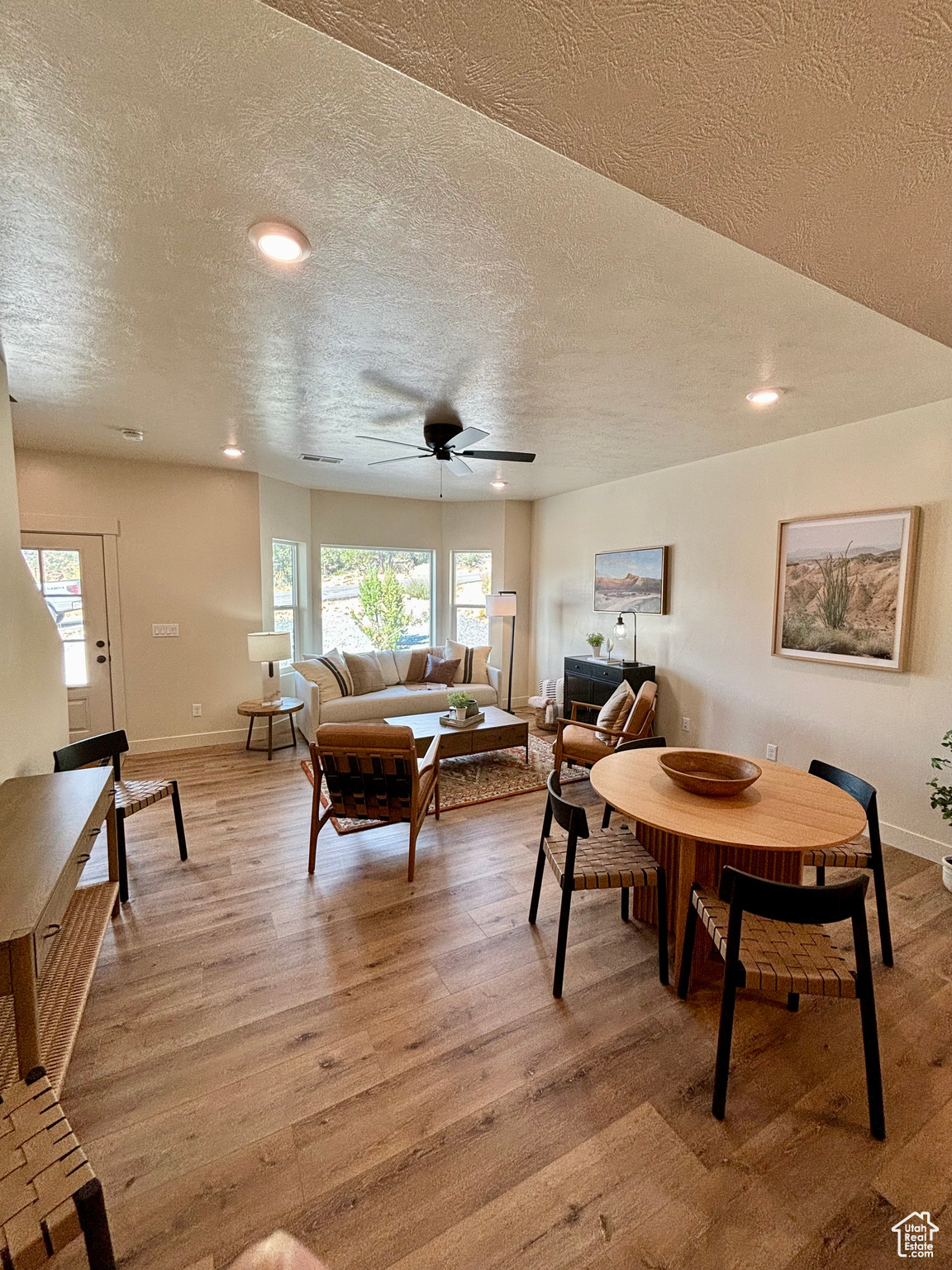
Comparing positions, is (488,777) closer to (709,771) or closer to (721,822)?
(709,771)

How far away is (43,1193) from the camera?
0.97m

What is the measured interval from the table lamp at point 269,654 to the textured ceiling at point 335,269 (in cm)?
205

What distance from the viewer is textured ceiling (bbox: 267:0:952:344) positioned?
724 mm

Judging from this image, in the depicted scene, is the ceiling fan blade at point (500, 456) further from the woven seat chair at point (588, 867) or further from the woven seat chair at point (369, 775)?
the woven seat chair at point (588, 867)

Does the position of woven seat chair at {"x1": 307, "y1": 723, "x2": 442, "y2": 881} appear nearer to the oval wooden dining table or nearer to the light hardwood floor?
the light hardwood floor

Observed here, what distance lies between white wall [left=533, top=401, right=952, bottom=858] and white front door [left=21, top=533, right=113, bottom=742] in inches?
191

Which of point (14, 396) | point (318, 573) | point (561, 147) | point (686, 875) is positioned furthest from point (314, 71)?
point (318, 573)

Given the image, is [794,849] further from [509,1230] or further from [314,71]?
[314,71]

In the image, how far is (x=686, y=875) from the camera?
2076 millimetres

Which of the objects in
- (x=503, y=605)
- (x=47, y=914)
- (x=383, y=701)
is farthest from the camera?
(x=503, y=605)

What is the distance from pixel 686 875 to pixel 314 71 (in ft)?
8.98

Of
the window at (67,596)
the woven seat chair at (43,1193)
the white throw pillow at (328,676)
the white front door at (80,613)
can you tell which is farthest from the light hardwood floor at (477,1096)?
the window at (67,596)

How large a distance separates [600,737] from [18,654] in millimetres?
3657

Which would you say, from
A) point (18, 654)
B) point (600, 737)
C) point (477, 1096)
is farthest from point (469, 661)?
point (477, 1096)
